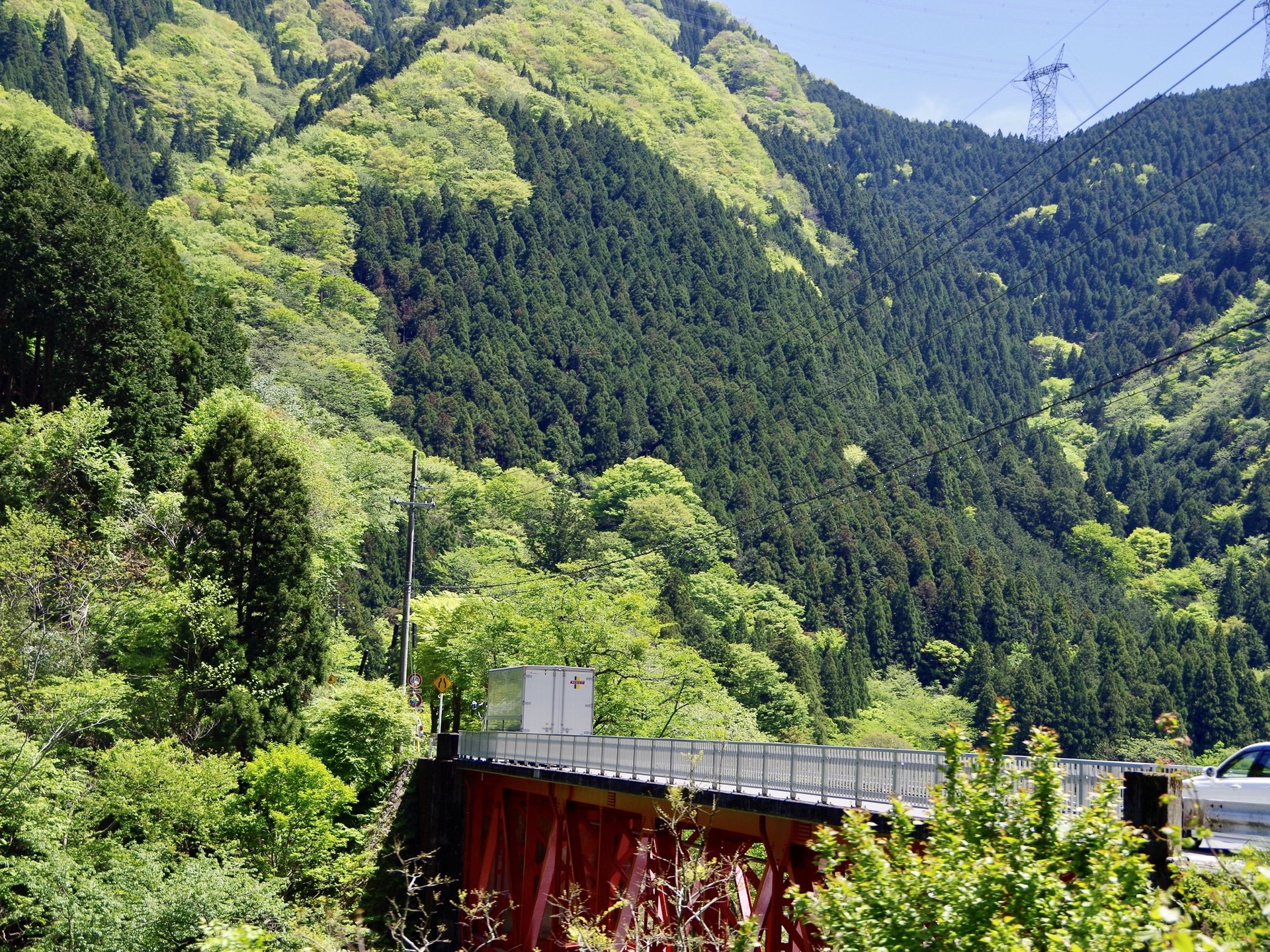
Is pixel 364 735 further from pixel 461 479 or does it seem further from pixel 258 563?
pixel 461 479

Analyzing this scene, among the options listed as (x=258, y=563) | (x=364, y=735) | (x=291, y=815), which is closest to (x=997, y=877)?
(x=291, y=815)

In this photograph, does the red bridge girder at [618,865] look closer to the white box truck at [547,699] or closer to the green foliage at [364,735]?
the white box truck at [547,699]

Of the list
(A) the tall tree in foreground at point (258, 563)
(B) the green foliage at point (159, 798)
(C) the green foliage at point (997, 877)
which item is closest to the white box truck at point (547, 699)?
(A) the tall tree in foreground at point (258, 563)

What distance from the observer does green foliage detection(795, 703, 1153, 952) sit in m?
10.9

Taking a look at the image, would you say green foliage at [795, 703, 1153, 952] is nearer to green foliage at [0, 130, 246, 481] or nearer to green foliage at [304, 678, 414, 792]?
green foliage at [304, 678, 414, 792]

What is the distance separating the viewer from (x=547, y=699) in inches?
1619

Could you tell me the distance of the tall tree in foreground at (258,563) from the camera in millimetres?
41375

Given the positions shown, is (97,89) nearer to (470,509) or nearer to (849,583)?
(470,509)

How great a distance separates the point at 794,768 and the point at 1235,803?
6.22 meters

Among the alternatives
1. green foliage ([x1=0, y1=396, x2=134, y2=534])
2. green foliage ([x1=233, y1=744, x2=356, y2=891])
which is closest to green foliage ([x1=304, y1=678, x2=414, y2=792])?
green foliage ([x1=233, y1=744, x2=356, y2=891])

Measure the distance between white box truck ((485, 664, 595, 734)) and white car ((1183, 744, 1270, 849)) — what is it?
26.3 metres

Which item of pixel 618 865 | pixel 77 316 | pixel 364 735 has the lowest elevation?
pixel 618 865

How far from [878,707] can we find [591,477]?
38.7m

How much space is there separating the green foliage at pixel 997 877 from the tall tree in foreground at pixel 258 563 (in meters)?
31.4
